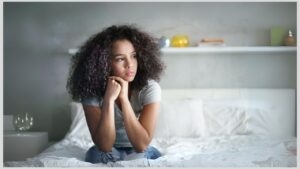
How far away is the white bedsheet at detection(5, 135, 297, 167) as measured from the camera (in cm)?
144

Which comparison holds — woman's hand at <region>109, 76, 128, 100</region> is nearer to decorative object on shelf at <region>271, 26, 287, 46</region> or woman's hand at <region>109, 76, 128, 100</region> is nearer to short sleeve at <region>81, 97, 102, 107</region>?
short sleeve at <region>81, 97, 102, 107</region>

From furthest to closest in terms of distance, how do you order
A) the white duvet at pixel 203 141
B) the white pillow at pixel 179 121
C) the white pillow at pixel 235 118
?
1. the white pillow at pixel 235 118
2. the white pillow at pixel 179 121
3. the white duvet at pixel 203 141

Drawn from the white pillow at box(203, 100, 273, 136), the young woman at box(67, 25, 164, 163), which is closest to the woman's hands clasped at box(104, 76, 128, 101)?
the young woman at box(67, 25, 164, 163)

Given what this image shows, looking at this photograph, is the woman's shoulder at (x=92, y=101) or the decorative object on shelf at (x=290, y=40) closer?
the woman's shoulder at (x=92, y=101)

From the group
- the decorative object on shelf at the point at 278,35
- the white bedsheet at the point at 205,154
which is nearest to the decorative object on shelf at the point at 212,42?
the decorative object on shelf at the point at 278,35

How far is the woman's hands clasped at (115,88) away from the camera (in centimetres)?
140

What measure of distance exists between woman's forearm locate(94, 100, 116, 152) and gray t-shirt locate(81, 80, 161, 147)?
0.07 m

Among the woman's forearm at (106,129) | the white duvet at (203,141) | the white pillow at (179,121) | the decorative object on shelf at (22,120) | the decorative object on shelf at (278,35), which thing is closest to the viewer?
the woman's forearm at (106,129)

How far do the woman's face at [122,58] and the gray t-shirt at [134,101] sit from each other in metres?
0.10

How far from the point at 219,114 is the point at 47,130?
3.48 feet

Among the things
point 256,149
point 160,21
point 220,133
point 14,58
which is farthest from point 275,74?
point 14,58

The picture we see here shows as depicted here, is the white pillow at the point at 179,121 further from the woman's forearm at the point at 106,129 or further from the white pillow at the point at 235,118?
the woman's forearm at the point at 106,129

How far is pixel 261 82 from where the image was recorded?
2.73 metres

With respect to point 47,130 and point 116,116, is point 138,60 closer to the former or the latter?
point 116,116
